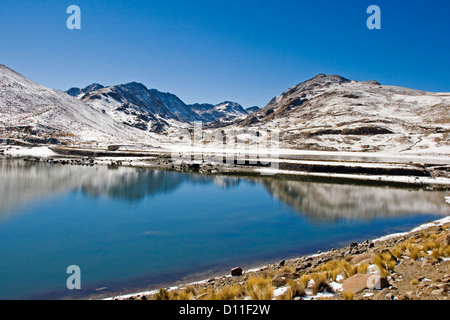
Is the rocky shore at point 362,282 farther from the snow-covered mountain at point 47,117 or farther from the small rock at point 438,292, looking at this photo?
the snow-covered mountain at point 47,117

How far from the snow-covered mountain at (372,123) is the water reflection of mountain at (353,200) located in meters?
54.2

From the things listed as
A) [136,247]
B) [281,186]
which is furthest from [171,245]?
[281,186]

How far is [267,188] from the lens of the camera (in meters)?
44.1

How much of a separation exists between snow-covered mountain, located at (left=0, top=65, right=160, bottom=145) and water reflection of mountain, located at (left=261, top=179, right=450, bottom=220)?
92271 mm

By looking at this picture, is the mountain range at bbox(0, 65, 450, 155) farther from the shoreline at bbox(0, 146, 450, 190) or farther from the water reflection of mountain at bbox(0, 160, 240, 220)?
the water reflection of mountain at bbox(0, 160, 240, 220)

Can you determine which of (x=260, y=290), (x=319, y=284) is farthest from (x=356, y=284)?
(x=260, y=290)

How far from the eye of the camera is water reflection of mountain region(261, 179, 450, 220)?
1148 inches

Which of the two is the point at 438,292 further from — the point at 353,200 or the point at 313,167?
the point at 313,167

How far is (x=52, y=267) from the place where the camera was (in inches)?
600

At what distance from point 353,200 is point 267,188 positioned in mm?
12815

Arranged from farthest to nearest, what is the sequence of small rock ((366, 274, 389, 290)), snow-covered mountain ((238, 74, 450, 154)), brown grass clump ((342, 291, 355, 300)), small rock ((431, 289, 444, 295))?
snow-covered mountain ((238, 74, 450, 154))
small rock ((366, 274, 389, 290))
brown grass clump ((342, 291, 355, 300))
small rock ((431, 289, 444, 295))

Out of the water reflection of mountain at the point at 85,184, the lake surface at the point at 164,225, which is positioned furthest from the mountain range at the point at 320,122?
the lake surface at the point at 164,225

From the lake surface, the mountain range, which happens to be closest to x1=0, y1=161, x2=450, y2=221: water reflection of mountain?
the lake surface
